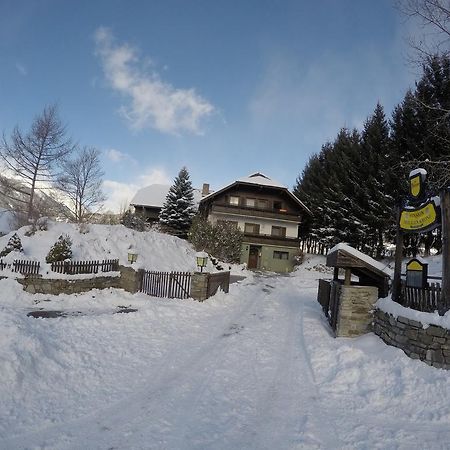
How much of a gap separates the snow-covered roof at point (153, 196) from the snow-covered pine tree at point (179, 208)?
5.55 metres

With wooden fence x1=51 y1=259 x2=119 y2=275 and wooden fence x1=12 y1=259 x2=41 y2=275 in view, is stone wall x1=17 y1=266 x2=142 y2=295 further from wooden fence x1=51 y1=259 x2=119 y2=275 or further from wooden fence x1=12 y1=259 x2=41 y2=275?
wooden fence x1=51 y1=259 x2=119 y2=275

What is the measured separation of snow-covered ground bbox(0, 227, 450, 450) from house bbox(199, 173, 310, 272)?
79.3ft

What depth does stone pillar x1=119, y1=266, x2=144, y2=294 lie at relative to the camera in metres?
13.7

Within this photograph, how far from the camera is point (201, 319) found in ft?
33.8

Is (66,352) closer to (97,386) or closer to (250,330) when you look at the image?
(97,386)

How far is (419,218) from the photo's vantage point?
23.4 feet

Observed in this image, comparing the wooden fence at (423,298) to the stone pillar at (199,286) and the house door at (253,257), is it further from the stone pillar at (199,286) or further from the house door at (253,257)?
the house door at (253,257)

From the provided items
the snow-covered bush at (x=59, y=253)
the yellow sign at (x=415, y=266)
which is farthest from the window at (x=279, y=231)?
the yellow sign at (x=415, y=266)

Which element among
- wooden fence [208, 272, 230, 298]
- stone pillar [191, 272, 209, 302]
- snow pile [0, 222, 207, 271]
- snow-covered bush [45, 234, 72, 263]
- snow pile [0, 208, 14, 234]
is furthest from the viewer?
snow pile [0, 208, 14, 234]

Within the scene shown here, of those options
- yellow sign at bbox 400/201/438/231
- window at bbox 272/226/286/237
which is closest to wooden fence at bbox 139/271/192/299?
yellow sign at bbox 400/201/438/231

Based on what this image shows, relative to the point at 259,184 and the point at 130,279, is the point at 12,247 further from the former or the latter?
the point at 259,184

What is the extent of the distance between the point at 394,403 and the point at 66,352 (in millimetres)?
5578

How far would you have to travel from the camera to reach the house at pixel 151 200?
1588 inches

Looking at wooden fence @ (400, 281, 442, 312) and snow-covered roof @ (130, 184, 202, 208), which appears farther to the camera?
snow-covered roof @ (130, 184, 202, 208)
